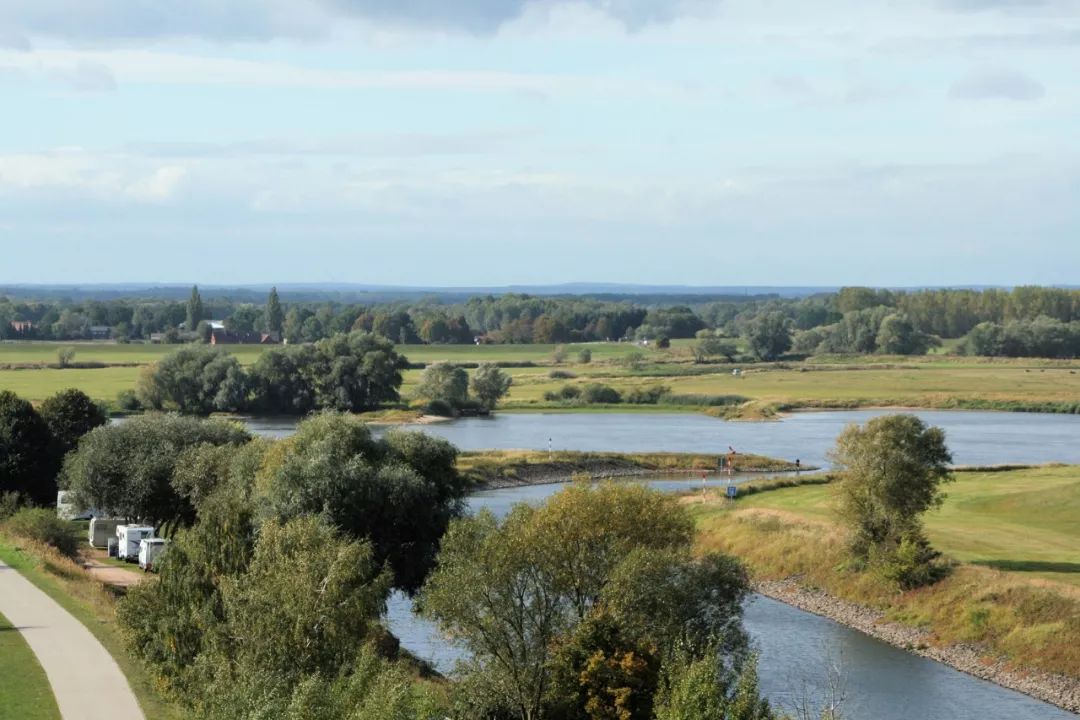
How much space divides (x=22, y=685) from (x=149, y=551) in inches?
599

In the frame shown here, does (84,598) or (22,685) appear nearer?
(22,685)

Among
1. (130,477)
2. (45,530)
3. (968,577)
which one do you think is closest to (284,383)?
(130,477)

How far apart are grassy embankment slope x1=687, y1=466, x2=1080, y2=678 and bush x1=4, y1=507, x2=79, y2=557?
21.2 m

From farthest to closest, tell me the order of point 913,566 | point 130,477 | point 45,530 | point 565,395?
point 565,395 → point 130,477 → point 45,530 → point 913,566

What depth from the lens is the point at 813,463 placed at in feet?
246

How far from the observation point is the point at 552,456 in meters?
75.6

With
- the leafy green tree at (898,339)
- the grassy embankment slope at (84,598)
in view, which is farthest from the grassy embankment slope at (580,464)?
the leafy green tree at (898,339)

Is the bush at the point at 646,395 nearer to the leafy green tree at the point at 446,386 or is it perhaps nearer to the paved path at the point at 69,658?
the leafy green tree at the point at 446,386

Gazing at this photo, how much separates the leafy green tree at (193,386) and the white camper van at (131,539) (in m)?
59.8

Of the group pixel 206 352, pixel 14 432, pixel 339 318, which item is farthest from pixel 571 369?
pixel 14 432

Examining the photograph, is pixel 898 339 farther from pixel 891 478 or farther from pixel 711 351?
pixel 891 478

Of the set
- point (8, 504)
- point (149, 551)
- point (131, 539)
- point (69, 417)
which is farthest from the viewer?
point (69, 417)

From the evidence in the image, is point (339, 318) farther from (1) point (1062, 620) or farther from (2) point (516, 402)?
(1) point (1062, 620)

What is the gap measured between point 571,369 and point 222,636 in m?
117
